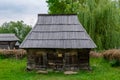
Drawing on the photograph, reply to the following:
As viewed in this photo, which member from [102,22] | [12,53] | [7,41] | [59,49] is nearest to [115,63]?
[59,49]

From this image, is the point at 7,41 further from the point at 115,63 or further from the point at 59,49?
the point at 59,49

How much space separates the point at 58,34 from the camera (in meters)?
23.0

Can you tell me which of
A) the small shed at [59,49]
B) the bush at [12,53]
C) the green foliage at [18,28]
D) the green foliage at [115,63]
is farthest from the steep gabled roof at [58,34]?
the green foliage at [18,28]

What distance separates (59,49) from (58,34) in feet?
3.72

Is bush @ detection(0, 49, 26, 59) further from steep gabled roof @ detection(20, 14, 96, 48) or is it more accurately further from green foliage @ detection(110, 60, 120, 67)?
green foliage @ detection(110, 60, 120, 67)

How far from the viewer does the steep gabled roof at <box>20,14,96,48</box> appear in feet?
73.0

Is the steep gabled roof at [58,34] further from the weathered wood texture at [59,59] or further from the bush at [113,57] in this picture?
the bush at [113,57]

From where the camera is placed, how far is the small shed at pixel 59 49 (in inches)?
875

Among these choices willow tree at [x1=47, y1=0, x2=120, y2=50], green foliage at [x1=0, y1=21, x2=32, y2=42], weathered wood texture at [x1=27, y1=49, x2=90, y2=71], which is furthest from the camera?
green foliage at [x1=0, y1=21, x2=32, y2=42]

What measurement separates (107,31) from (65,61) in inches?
530

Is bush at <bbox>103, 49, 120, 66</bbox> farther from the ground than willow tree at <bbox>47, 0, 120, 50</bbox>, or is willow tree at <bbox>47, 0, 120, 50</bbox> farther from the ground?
willow tree at <bbox>47, 0, 120, 50</bbox>

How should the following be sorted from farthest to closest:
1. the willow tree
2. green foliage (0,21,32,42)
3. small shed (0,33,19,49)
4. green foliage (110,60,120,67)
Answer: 1. green foliage (0,21,32,42)
2. small shed (0,33,19,49)
3. the willow tree
4. green foliage (110,60,120,67)

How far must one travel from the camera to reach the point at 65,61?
22406 millimetres

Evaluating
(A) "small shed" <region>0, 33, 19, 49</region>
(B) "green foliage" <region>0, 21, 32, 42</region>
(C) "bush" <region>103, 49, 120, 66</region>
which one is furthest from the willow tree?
(B) "green foliage" <region>0, 21, 32, 42</region>
